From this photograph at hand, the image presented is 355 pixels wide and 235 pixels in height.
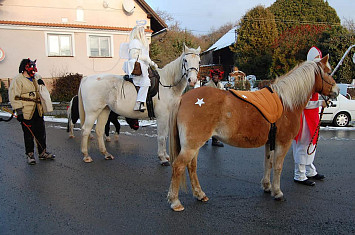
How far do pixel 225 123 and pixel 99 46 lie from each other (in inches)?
733

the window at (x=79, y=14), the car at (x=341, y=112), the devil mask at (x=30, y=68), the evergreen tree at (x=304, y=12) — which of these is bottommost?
the car at (x=341, y=112)

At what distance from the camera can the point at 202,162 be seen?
6.12 meters

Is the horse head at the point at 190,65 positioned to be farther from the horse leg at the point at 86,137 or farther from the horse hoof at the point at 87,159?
the horse hoof at the point at 87,159

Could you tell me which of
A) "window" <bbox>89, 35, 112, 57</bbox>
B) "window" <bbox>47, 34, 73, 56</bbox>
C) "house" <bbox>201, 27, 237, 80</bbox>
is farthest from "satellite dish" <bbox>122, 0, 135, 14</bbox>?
"house" <bbox>201, 27, 237, 80</bbox>

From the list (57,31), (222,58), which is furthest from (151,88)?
(222,58)

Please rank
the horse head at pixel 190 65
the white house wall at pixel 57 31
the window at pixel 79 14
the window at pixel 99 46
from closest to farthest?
1. the horse head at pixel 190 65
2. the white house wall at pixel 57 31
3. the window at pixel 79 14
4. the window at pixel 99 46

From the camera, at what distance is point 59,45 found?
63.7 ft

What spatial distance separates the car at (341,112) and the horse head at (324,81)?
7542 millimetres

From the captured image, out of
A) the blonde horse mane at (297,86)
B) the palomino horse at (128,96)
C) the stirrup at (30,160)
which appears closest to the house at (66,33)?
the stirrup at (30,160)

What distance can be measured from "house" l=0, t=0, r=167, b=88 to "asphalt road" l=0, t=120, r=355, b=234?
1378 cm

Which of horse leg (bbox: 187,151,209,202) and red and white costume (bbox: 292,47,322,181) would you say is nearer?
horse leg (bbox: 187,151,209,202)

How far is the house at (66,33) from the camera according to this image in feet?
59.3

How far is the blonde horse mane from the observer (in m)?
4.00

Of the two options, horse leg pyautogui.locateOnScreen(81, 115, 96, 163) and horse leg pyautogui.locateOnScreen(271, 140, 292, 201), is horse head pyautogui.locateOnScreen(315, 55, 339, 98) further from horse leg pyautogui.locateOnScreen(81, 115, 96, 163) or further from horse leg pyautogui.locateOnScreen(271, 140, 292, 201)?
horse leg pyautogui.locateOnScreen(81, 115, 96, 163)
